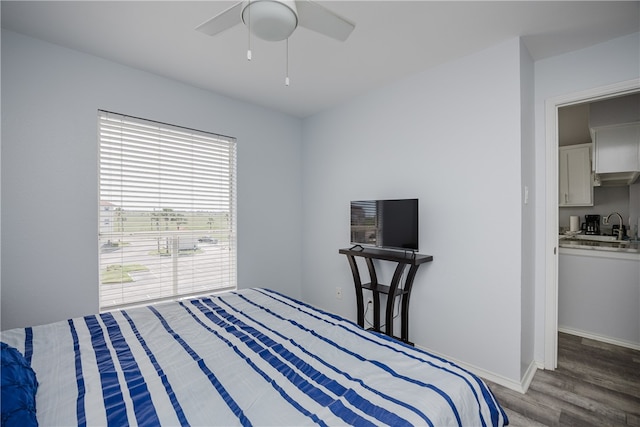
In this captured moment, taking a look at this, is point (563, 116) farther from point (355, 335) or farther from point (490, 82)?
point (355, 335)

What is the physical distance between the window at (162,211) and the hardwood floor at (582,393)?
2.80 meters

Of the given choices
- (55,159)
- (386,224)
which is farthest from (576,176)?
(55,159)

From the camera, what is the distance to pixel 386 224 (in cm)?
281

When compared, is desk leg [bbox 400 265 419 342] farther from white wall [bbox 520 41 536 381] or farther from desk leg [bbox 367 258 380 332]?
white wall [bbox 520 41 536 381]

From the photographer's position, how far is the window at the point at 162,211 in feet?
8.57

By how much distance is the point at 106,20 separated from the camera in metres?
2.02

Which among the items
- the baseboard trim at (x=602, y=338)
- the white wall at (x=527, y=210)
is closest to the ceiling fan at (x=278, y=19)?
the white wall at (x=527, y=210)

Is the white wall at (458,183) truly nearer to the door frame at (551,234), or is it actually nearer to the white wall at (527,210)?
the white wall at (527,210)

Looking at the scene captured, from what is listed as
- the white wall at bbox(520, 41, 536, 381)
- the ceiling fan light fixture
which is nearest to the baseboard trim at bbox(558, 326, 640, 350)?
the white wall at bbox(520, 41, 536, 381)

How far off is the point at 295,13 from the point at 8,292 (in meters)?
2.72

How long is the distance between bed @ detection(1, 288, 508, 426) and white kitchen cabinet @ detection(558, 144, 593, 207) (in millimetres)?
4217

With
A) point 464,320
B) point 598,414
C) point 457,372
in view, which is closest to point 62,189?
point 457,372

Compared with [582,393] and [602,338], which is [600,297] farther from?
[582,393]

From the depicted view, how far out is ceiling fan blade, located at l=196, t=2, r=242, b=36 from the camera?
1435 mm
